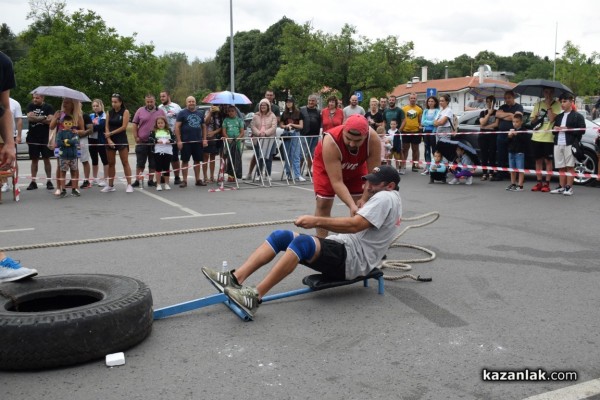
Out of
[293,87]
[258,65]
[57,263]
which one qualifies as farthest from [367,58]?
[57,263]

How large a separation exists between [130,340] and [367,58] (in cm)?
4363

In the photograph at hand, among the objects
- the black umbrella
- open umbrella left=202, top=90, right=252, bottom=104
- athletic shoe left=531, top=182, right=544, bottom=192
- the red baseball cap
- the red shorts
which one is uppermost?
the black umbrella

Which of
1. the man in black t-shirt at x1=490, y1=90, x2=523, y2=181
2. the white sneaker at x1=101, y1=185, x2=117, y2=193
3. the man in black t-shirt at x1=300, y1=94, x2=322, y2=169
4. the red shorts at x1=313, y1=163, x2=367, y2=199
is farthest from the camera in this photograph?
the man in black t-shirt at x1=300, y1=94, x2=322, y2=169

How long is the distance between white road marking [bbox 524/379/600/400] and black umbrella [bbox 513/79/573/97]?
9.32 meters

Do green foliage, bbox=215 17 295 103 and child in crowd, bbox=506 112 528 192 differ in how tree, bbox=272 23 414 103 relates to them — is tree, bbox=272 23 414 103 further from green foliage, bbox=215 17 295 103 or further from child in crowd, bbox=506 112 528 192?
child in crowd, bbox=506 112 528 192

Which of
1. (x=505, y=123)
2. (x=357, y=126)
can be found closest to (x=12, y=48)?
(x=505, y=123)

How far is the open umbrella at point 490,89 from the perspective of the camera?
50.8 ft

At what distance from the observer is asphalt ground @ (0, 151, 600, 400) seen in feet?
11.2

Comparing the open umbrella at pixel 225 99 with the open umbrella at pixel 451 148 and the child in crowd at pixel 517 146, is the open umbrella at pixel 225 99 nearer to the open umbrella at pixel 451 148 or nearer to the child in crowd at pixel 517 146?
the open umbrella at pixel 451 148

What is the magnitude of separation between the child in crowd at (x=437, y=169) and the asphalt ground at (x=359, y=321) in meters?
4.33

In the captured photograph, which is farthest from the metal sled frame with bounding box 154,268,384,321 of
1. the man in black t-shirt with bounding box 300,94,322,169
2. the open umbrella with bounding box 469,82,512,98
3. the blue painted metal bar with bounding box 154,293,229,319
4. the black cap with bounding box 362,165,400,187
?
the open umbrella with bounding box 469,82,512,98

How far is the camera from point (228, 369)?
11.8ft

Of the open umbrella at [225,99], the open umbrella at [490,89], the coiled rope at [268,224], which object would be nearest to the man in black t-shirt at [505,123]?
the open umbrella at [490,89]

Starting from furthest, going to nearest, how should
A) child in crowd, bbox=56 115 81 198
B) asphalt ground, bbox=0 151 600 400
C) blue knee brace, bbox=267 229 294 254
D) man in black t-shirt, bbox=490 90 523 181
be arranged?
man in black t-shirt, bbox=490 90 523 181
child in crowd, bbox=56 115 81 198
blue knee brace, bbox=267 229 294 254
asphalt ground, bbox=0 151 600 400
